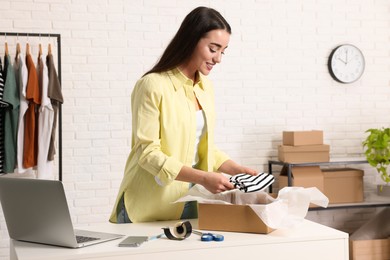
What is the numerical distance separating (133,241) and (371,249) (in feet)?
10.4

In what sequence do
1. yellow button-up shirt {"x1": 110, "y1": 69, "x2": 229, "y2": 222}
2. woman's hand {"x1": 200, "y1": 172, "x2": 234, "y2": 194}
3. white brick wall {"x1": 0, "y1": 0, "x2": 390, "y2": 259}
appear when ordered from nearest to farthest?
woman's hand {"x1": 200, "y1": 172, "x2": 234, "y2": 194}
yellow button-up shirt {"x1": 110, "y1": 69, "x2": 229, "y2": 222}
white brick wall {"x1": 0, "y1": 0, "x2": 390, "y2": 259}

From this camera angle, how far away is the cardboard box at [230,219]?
2.02 metres

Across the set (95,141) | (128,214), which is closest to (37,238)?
(128,214)

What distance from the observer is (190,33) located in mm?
2320

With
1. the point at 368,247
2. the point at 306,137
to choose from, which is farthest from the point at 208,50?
the point at 368,247

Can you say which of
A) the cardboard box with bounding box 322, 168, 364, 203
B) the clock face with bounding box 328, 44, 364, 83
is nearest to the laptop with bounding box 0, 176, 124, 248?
the cardboard box with bounding box 322, 168, 364, 203

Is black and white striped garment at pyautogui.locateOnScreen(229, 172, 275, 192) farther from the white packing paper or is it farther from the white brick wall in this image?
the white brick wall

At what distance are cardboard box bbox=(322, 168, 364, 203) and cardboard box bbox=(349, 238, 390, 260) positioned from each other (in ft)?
1.44

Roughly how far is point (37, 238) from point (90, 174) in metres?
2.81

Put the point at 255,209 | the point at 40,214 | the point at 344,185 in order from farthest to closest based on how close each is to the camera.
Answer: the point at 344,185
the point at 255,209
the point at 40,214

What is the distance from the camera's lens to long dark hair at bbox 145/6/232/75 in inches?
90.7

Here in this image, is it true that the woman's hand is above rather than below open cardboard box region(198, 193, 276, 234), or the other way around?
above

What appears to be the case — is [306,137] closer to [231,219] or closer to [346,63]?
[346,63]

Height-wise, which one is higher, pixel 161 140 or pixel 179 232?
pixel 161 140
